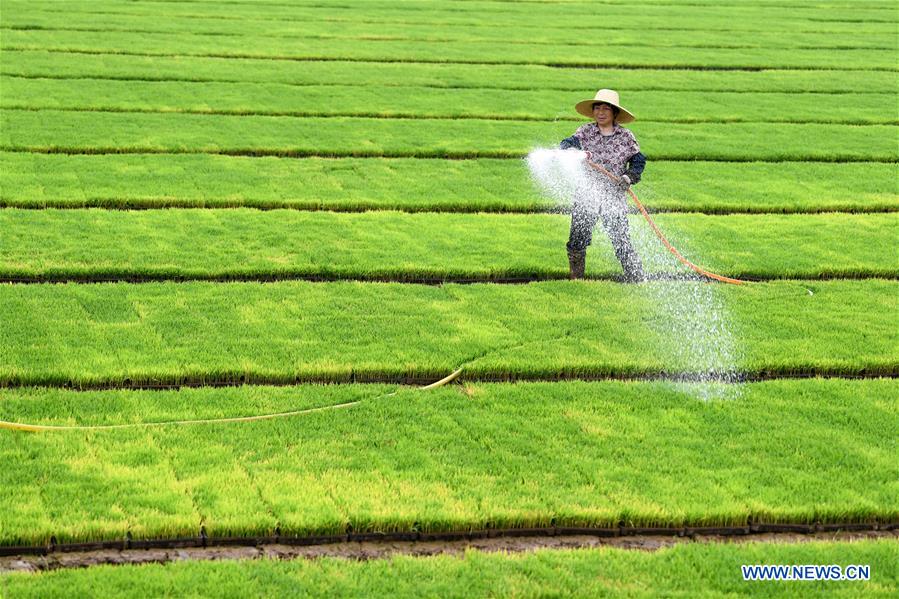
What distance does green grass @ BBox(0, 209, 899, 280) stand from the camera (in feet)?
40.5

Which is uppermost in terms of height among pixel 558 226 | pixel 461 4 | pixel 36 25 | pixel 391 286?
pixel 461 4

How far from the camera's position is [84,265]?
12117mm

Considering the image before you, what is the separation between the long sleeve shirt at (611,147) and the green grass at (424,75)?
1127cm

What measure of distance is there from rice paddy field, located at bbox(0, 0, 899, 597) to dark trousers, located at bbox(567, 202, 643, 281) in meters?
0.23

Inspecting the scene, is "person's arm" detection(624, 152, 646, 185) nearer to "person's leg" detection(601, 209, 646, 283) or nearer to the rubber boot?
"person's leg" detection(601, 209, 646, 283)

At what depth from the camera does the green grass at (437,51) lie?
24.8 metres

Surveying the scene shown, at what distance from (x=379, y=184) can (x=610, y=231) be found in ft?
16.0

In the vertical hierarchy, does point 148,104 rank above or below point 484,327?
above

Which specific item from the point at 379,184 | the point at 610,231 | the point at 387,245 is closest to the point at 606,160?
the point at 610,231

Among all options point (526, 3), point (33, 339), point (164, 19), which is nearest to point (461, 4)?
point (526, 3)

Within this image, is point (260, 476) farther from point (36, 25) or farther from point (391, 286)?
point (36, 25)

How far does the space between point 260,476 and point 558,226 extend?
7.68 m

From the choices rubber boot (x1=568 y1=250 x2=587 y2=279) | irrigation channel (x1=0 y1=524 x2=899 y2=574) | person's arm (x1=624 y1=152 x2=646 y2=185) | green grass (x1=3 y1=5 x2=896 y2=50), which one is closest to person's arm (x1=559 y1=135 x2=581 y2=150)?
person's arm (x1=624 y1=152 x2=646 y2=185)

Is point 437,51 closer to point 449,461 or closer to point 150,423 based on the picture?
point 150,423
